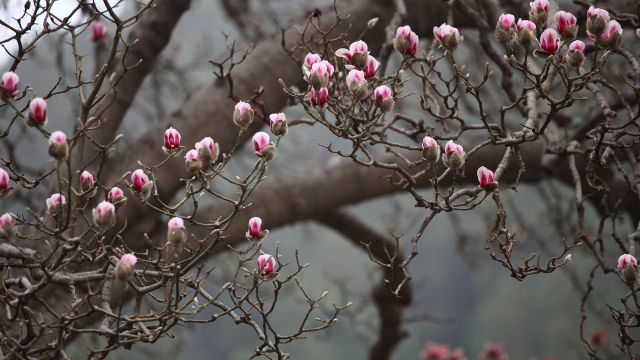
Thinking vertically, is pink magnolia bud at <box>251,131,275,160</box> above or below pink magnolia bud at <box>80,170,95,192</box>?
below

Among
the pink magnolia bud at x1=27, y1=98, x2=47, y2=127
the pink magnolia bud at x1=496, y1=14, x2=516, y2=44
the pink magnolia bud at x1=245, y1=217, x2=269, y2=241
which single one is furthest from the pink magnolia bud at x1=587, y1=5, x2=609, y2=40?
the pink magnolia bud at x1=27, y1=98, x2=47, y2=127

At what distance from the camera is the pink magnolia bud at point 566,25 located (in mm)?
1143

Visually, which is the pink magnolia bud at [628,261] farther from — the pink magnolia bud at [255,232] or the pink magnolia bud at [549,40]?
the pink magnolia bud at [255,232]

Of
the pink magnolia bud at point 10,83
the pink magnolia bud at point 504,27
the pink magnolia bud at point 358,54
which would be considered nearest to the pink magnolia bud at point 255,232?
the pink magnolia bud at point 358,54

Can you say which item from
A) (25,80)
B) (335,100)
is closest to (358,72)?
(335,100)

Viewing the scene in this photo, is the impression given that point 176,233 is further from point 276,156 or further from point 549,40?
point 549,40

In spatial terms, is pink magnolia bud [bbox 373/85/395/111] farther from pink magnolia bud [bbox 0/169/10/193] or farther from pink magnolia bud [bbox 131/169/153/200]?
pink magnolia bud [bbox 0/169/10/193]

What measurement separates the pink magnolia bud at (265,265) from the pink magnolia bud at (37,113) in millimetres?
436

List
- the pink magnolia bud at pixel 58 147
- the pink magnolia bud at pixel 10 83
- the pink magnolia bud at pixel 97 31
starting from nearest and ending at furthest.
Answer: the pink magnolia bud at pixel 58 147
the pink magnolia bud at pixel 10 83
the pink magnolia bud at pixel 97 31

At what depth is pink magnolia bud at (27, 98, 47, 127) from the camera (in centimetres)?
96

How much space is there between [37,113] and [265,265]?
1.53 feet

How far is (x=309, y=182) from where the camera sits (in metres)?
2.57

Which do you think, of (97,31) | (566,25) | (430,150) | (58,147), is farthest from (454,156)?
(97,31)

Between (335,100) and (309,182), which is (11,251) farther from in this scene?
(309,182)
